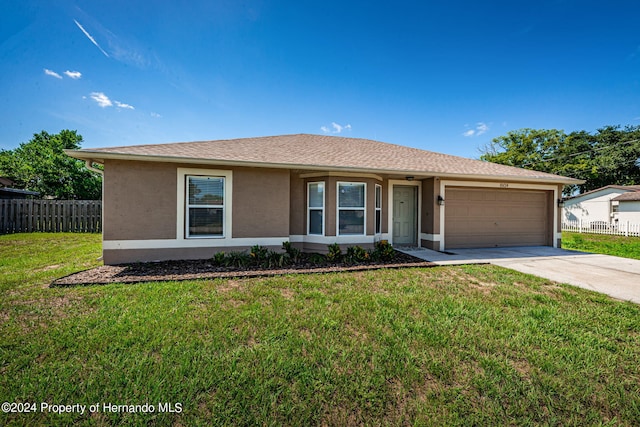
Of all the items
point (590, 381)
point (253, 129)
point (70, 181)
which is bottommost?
point (590, 381)

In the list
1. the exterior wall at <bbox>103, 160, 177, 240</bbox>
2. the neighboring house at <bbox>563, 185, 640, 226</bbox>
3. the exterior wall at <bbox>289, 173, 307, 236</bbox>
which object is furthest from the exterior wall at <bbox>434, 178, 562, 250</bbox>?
the neighboring house at <bbox>563, 185, 640, 226</bbox>

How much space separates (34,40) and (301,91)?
901 centimetres

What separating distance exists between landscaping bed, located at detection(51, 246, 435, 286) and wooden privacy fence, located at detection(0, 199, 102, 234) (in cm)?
893

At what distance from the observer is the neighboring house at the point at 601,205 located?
773 inches

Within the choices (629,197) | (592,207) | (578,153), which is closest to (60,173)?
(629,197)

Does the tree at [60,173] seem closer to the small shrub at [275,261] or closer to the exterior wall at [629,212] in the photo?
the small shrub at [275,261]

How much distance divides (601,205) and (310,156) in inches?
1075

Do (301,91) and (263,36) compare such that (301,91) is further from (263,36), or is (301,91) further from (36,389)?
(36,389)

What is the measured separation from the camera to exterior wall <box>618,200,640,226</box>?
1831cm

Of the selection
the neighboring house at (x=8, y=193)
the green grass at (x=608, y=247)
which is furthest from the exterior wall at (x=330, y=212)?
the neighboring house at (x=8, y=193)

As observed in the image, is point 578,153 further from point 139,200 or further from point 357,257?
point 139,200

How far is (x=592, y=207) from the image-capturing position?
22250 mm

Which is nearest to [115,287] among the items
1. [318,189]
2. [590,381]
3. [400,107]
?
[318,189]

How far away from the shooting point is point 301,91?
38.2ft
